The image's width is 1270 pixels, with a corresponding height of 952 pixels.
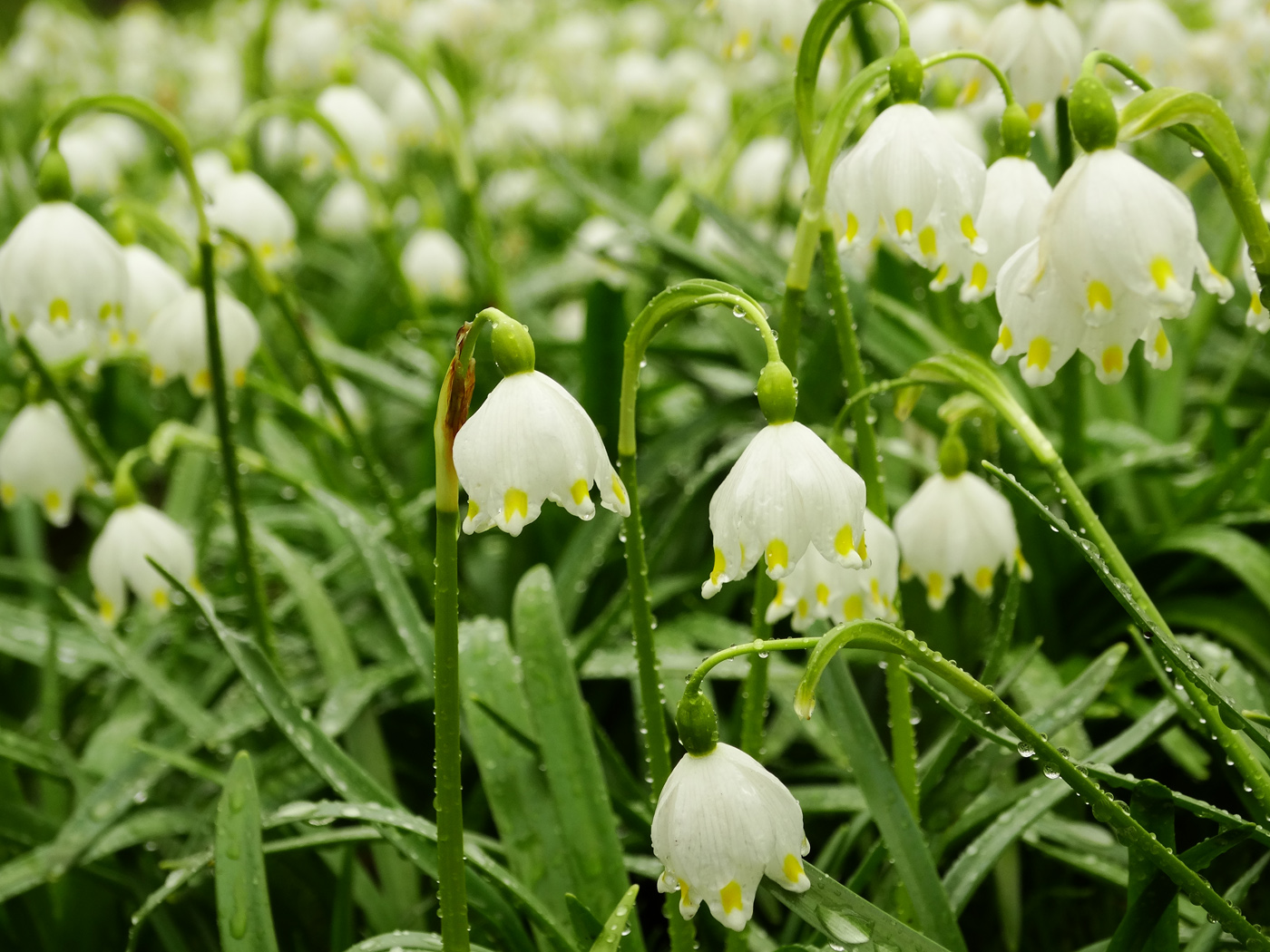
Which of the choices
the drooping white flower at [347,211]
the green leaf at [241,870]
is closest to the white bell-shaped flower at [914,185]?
the green leaf at [241,870]

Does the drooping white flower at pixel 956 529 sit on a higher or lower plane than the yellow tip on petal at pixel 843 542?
lower

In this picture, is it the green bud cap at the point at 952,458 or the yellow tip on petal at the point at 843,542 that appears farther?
the green bud cap at the point at 952,458

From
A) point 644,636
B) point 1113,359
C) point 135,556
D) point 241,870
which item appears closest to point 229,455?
point 135,556

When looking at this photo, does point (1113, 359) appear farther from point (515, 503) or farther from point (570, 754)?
point (570, 754)

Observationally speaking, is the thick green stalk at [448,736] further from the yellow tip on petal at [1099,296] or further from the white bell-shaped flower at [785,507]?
the yellow tip on petal at [1099,296]

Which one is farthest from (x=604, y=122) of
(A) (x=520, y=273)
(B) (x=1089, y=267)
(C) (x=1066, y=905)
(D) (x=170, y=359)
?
(B) (x=1089, y=267)
